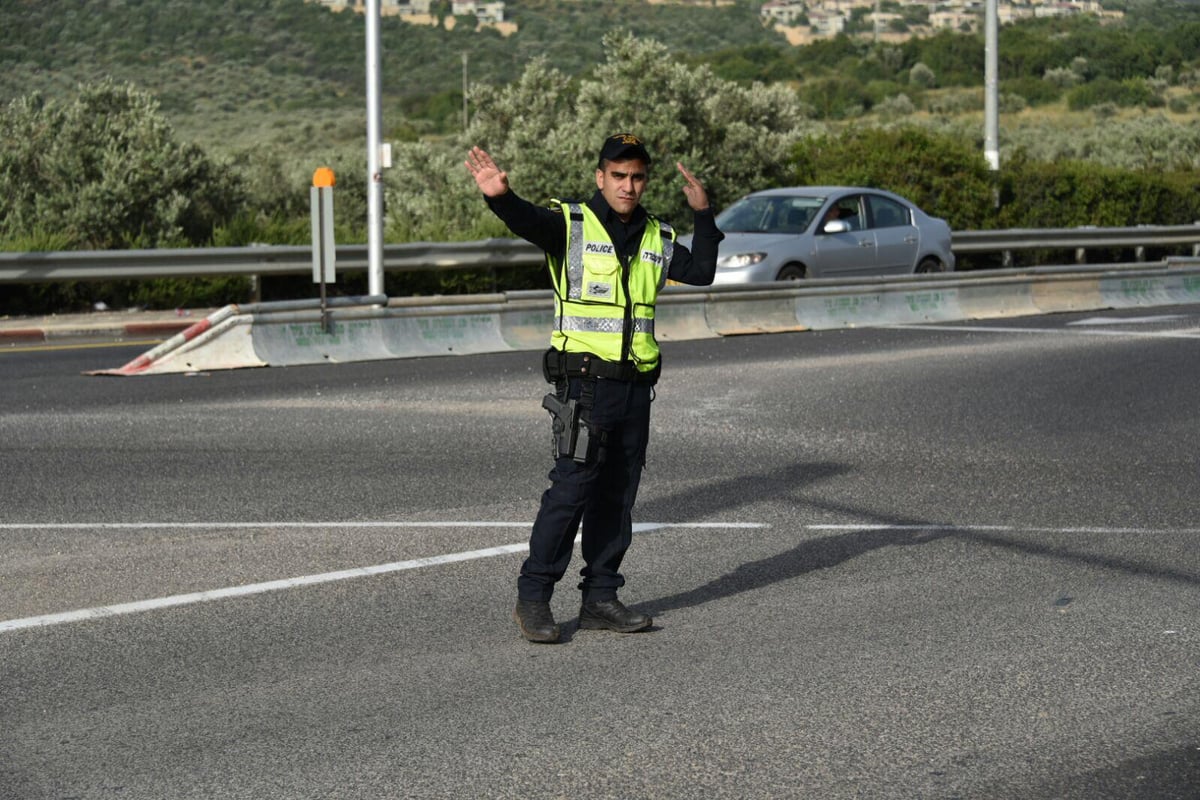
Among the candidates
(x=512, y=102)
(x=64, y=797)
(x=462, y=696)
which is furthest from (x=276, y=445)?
(x=512, y=102)

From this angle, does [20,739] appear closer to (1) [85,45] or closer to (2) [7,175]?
(2) [7,175]

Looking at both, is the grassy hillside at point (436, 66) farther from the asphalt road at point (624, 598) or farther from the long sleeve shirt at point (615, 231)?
the long sleeve shirt at point (615, 231)

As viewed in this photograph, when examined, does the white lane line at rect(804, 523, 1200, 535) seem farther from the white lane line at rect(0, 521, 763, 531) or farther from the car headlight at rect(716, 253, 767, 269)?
the car headlight at rect(716, 253, 767, 269)

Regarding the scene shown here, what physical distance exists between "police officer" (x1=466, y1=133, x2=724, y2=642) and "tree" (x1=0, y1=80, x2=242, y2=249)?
61.8 feet

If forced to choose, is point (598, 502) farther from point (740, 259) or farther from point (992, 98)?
point (992, 98)

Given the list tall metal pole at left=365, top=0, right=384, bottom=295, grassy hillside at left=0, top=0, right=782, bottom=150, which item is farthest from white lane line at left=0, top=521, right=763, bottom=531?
grassy hillside at left=0, top=0, right=782, bottom=150

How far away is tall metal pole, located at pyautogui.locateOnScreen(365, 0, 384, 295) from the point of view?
62.0ft

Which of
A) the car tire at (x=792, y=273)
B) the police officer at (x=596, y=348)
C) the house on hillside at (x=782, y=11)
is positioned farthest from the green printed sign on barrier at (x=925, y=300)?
the house on hillside at (x=782, y=11)

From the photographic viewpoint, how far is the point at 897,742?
17.0 feet

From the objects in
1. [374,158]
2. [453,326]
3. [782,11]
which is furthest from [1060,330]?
[782,11]

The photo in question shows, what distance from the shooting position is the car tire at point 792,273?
20500mm

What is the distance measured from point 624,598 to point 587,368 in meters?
1.20

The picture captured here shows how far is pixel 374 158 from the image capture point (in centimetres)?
1898

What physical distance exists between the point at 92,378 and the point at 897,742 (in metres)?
10.5
